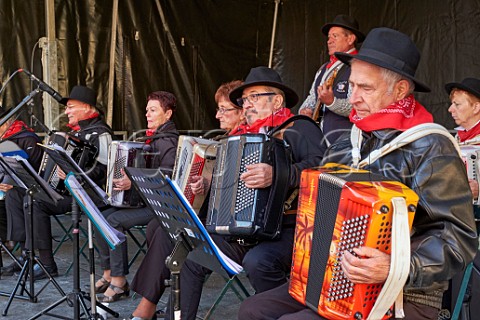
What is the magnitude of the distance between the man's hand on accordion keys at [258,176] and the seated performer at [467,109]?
153cm

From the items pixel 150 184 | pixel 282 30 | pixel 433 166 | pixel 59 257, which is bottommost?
pixel 59 257

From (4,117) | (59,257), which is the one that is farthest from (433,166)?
(59,257)

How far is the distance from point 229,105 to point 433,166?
2.38 m

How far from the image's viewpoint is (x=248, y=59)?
8570mm

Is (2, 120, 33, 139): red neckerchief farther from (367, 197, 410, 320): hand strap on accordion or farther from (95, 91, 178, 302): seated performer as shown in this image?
(367, 197, 410, 320): hand strap on accordion

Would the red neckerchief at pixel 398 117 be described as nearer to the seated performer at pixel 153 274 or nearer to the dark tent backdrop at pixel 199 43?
the seated performer at pixel 153 274

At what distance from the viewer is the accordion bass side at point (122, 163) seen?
438 centimetres

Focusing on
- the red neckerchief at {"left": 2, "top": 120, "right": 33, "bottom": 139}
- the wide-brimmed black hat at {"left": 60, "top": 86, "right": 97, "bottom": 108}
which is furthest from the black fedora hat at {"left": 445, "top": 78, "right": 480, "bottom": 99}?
the red neckerchief at {"left": 2, "top": 120, "right": 33, "bottom": 139}

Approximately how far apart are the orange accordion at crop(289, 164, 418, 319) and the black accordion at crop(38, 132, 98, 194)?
7.88 feet

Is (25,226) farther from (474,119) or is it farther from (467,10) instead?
(467,10)

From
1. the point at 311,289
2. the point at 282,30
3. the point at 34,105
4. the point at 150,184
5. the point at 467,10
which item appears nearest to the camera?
the point at 311,289

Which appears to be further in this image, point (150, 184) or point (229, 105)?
point (229, 105)

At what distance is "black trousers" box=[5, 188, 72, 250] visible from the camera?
5027 millimetres

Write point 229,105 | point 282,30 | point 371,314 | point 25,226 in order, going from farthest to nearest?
1. point 282,30
2. point 25,226
3. point 229,105
4. point 371,314
